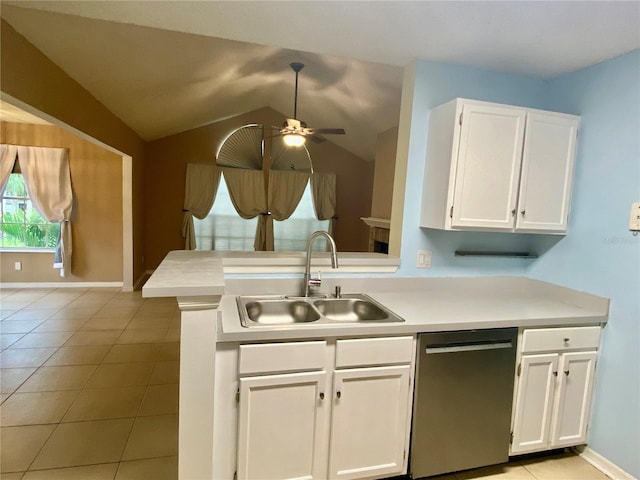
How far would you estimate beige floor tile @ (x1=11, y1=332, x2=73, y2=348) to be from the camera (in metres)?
3.25

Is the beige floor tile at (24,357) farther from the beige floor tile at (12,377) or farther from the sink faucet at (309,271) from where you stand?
the sink faucet at (309,271)

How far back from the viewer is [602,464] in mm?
1989

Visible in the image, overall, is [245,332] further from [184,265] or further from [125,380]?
[125,380]

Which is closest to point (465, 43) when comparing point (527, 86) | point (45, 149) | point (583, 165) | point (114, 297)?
point (527, 86)

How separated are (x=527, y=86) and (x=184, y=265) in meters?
2.45

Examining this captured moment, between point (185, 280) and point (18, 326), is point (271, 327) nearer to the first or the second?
point (185, 280)

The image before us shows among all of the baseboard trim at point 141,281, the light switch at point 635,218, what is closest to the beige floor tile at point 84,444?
the light switch at point 635,218

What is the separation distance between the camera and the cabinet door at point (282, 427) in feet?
4.94

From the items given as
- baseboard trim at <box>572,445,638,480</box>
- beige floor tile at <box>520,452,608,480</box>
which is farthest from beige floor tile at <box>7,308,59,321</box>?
baseboard trim at <box>572,445,638,480</box>

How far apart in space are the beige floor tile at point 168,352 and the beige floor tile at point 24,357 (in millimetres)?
888

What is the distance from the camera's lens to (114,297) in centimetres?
493

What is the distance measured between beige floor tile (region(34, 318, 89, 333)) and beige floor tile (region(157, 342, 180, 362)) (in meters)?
1.08

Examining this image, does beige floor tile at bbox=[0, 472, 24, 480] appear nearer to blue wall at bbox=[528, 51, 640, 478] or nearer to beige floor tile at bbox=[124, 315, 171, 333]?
beige floor tile at bbox=[124, 315, 171, 333]

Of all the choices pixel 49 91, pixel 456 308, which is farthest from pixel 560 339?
pixel 49 91
